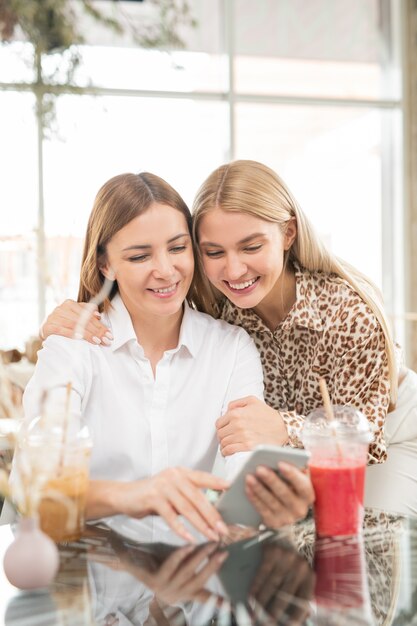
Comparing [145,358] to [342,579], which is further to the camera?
[145,358]

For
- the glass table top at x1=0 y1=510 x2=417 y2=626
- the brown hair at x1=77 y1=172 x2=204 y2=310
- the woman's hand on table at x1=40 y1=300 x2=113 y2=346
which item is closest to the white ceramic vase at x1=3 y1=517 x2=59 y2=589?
the glass table top at x1=0 y1=510 x2=417 y2=626

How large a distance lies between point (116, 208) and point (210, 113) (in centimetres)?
418

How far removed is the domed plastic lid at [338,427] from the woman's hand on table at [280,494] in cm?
7

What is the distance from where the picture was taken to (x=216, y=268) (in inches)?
78.7

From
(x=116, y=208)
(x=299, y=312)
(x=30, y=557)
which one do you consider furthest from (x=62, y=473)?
(x=299, y=312)

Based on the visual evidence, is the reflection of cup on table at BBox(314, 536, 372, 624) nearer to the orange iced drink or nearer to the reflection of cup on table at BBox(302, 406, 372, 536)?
the reflection of cup on table at BBox(302, 406, 372, 536)

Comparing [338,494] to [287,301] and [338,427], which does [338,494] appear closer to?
→ [338,427]

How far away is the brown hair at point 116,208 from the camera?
187 centimetres

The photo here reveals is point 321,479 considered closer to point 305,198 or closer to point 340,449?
point 340,449

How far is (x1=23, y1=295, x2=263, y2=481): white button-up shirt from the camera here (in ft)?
6.00

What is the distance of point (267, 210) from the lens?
198 centimetres

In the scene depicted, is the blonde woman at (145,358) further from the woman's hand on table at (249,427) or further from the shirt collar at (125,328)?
the woman's hand on table at (249,427)

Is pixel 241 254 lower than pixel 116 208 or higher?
lower

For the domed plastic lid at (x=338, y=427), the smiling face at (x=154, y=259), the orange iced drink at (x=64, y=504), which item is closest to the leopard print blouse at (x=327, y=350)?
the smiling face at (x=154, y=259)
